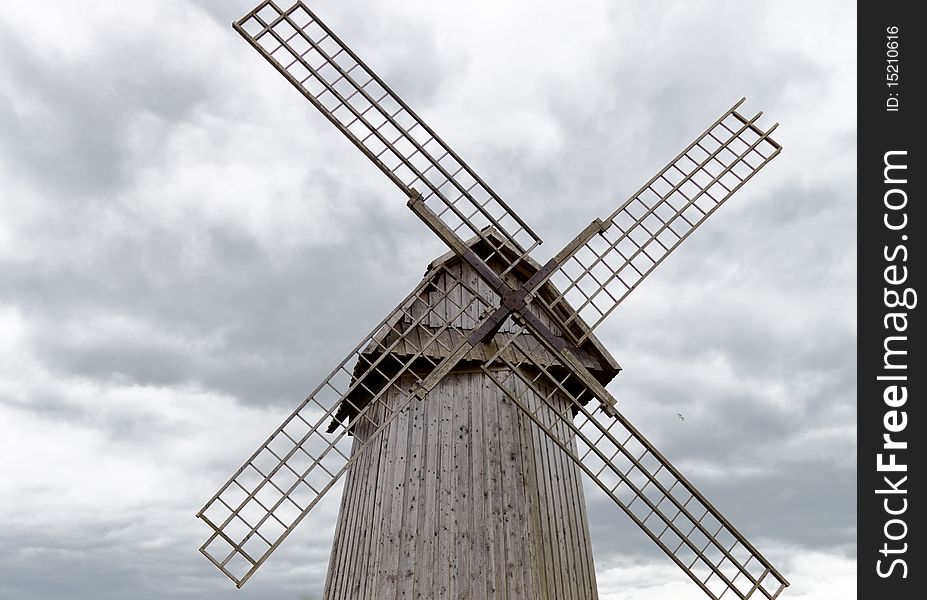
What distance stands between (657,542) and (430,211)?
481 cm

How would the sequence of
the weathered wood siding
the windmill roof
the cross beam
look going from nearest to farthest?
the weathered wood siding < the cross beam < the windmill roof

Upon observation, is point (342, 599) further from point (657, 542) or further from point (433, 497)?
point (657, 542)

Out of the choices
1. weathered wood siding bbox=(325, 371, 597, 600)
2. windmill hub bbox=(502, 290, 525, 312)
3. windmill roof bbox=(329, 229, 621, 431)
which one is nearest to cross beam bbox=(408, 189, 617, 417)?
windmill hub bbox=(502, 290, 525, 312)

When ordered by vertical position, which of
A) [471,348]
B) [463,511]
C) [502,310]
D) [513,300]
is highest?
[513,300]

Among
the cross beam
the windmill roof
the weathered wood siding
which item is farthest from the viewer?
the windmill roof

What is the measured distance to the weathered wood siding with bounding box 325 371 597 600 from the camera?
31.6 ft

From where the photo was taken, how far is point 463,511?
9914 millimetres

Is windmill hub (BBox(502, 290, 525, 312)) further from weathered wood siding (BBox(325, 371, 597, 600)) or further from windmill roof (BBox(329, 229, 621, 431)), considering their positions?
weathered wood siding (BBox(325, 371, 597, 600))

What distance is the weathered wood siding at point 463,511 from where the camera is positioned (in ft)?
31.6

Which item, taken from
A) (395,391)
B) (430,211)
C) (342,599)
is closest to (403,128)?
(430,211)

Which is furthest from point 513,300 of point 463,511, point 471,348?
point 463,511

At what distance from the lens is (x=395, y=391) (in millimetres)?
11008

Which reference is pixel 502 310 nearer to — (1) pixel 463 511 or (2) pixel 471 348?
(2) pixel 471 348

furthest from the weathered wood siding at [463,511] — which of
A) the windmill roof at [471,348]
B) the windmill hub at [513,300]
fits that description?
the windmill hub at [513,300]
